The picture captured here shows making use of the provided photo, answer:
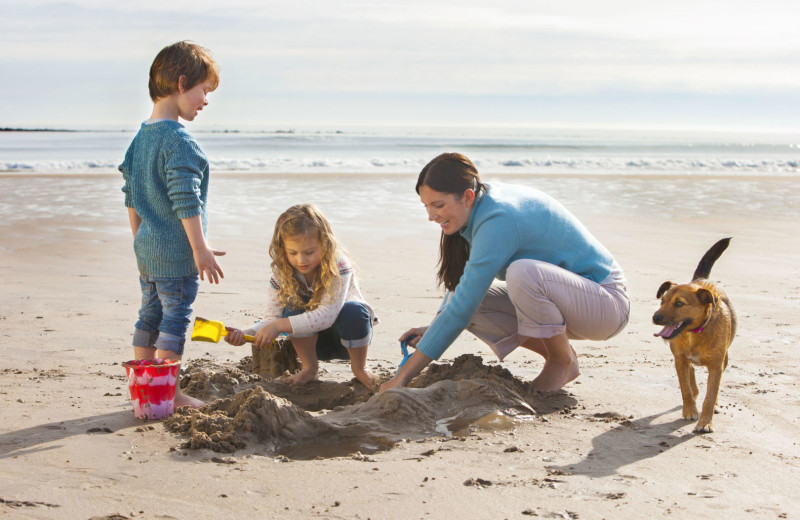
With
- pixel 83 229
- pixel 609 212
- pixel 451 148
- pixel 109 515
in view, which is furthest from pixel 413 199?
pixel 451 148

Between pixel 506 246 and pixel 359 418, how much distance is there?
1.07m

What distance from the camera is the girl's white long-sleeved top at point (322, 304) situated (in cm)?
438

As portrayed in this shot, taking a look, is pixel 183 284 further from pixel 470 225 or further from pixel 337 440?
pixel 470 225

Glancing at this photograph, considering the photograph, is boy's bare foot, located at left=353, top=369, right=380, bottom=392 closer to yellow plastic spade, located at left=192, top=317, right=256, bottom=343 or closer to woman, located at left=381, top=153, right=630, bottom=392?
woman, located at left=381, top=153, right=630, bottom=392

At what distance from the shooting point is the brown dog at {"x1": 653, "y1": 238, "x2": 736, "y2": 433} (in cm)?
369

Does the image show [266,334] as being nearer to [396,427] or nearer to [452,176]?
[396,427]

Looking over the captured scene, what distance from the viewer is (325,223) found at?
443cm

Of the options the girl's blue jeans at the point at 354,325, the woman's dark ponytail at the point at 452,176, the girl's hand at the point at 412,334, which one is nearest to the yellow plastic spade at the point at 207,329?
the girl's blue jeans at the point at 354,325

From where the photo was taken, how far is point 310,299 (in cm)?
455

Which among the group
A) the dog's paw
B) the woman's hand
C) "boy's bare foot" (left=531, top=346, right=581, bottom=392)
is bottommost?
the dog's paw

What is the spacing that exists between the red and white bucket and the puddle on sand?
100 mm

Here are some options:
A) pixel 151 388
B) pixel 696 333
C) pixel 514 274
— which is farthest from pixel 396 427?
pixel 696 333

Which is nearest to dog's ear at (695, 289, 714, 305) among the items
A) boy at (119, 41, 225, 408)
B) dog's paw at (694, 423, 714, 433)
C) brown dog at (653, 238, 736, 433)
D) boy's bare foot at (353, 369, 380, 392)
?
brown dog at (653, 238, 736, 433)

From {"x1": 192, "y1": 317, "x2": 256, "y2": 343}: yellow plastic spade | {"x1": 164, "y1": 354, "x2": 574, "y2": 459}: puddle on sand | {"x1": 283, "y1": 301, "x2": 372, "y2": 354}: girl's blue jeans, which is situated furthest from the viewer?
{"x1": 283, "y1": 301, "x2": 372, "y2": 354}: girl's blue jeans
